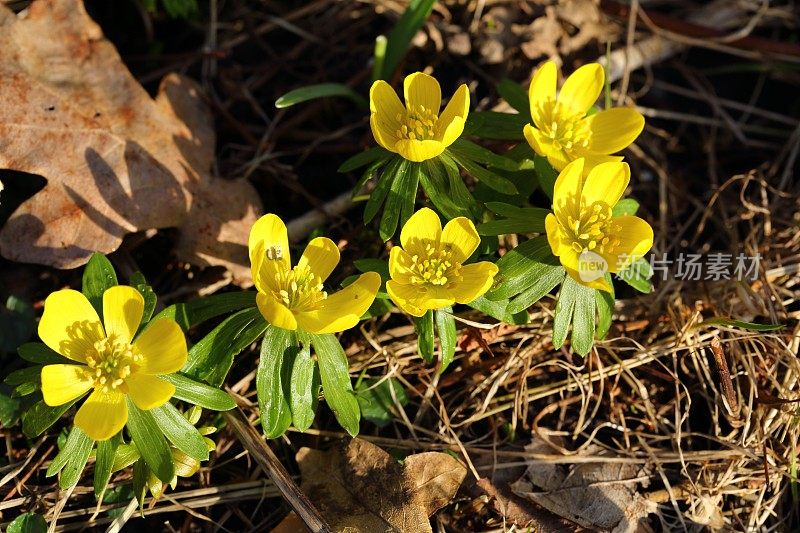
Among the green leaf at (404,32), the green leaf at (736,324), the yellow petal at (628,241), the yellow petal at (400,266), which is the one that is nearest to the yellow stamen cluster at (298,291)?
the yellow petal at (400,266)

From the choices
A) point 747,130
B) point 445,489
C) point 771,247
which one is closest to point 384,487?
point 445,489

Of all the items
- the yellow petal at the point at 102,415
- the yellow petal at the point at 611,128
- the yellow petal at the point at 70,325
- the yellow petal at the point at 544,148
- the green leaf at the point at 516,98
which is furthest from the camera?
the green leaf at the point at 516,98

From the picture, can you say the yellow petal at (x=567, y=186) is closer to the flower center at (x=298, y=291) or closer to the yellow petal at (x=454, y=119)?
the yellow petal at (x=454, y=119)

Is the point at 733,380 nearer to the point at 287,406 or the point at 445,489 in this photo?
the point at 445,489

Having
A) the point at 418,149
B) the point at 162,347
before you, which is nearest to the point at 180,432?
the point at 162,347

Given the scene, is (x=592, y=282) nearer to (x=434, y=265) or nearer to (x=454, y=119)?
(x=434, y=265)

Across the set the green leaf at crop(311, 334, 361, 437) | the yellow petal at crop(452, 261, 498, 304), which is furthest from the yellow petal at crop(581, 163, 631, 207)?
the green leaf at crop(311, 334, 361, 437)

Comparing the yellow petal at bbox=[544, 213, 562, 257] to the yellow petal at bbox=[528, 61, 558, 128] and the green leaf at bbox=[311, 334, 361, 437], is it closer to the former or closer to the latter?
the yellow petal at bbox=[528, 61, 558, 128]

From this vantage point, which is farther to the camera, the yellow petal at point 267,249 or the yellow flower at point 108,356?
the yellow petal at point 267,249
